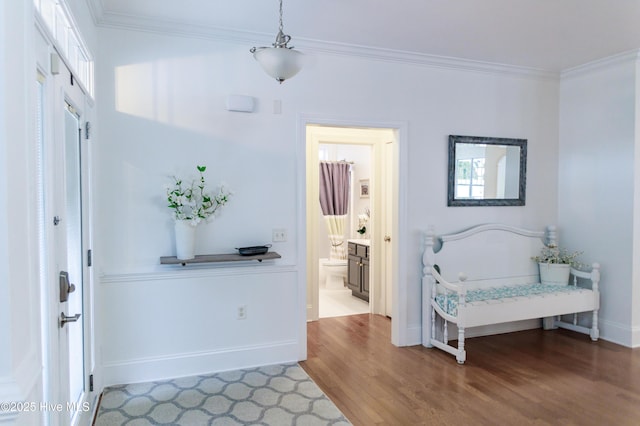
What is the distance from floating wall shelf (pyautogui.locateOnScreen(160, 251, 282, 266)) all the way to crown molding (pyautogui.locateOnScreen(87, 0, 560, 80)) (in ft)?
5.74

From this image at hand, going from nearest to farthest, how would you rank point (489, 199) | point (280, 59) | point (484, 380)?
point (280, 59) < point (484, 380) < point (489, 199)

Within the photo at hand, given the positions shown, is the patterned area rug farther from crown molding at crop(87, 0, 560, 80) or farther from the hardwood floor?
crown molding at crop(87, 0, 560, 80)

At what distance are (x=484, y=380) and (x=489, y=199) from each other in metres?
1.90

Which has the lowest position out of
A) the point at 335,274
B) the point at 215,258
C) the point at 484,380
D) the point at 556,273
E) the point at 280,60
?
the point at 484,380

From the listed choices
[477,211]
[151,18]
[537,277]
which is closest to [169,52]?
[151,18]

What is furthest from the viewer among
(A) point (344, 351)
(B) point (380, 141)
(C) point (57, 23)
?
(B) point (380, 141)

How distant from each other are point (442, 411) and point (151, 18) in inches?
138

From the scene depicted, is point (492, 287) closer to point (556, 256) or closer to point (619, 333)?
point (556, 256)

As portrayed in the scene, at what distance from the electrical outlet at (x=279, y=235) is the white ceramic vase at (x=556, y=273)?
9.26 feet

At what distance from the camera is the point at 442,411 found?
2.84 metres

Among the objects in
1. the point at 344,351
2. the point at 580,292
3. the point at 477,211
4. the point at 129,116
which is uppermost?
the point at 129,116

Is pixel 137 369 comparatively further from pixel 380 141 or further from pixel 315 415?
pixel 380 141

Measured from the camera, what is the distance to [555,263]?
4477mm

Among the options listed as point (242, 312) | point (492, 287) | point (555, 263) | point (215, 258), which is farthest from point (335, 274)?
point (215, 258)
